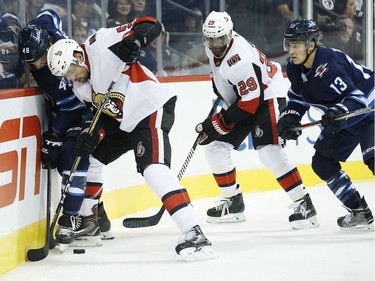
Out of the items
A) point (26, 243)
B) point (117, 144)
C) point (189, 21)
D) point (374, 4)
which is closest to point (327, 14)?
point (374, 4)

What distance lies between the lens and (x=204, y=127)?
5.08 metres

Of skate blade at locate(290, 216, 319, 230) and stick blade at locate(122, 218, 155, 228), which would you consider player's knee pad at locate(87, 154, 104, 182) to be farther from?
skate blade at locate(290, 216, 319, 230)

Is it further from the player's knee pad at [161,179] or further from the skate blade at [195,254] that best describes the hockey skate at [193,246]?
the player's knee pad at [161,179]

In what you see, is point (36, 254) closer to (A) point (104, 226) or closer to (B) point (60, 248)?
(B) point (60, 248)

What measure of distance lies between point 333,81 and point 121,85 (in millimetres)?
1000

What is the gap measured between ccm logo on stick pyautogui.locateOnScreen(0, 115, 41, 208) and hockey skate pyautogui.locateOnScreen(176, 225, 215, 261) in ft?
2.34

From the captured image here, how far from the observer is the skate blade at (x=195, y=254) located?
420 centimetres

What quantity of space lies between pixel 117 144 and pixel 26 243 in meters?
0.63

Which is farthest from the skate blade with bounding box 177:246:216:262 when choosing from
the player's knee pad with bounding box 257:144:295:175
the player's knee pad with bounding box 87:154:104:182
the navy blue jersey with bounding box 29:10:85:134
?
the player's knee pad with bounding box 257:144:295:175

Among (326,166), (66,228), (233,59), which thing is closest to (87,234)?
(66,228)

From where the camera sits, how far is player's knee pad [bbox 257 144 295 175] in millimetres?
5047

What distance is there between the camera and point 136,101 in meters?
4.34

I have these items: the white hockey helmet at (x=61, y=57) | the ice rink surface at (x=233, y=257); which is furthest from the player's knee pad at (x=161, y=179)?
the white hockey helmet at (x=61, y=57)

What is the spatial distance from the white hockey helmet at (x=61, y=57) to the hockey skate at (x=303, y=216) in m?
1.47
